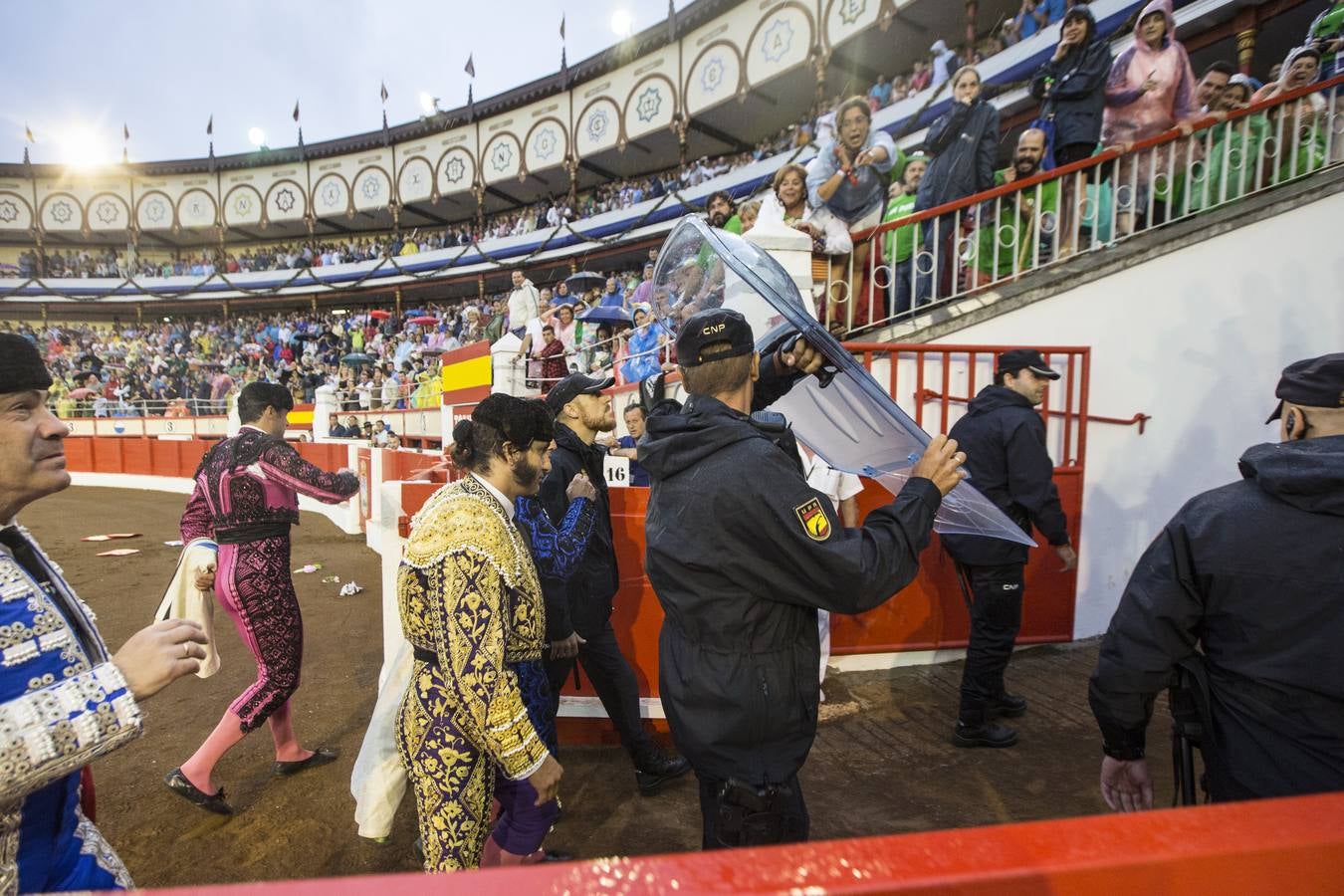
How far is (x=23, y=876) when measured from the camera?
114 cm

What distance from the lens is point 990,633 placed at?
11.2 ft

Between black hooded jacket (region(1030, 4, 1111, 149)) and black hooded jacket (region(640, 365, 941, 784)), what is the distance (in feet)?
18.2

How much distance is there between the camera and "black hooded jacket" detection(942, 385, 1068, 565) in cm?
338

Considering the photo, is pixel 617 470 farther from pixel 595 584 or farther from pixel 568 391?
pixel 595 584

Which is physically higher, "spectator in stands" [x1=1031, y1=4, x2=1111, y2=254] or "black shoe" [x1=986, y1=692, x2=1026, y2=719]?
"spectator in stands" [x1=1031, y1=4, x2=1111, y2=254]

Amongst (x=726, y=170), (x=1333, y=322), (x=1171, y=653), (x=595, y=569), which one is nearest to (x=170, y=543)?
(x=595, y=569)

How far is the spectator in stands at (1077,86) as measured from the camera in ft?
17.4

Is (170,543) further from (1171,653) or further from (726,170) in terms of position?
(726,170)

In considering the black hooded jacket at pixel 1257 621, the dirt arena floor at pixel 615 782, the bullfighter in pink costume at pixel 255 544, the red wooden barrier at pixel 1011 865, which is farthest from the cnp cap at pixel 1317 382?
the bullfighter in pink costume at pixel 255 544

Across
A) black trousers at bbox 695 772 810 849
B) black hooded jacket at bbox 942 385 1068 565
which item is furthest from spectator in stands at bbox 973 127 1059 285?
black trousers at bbox 695 772 810 849

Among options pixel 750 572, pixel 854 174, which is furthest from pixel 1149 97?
pixel 750 572

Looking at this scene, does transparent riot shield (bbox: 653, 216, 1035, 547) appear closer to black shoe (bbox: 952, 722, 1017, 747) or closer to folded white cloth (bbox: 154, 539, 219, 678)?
black shoe (bbox: 952, 722, 1017, 747)

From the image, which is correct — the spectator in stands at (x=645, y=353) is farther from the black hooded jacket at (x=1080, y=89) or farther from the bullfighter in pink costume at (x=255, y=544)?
the black hooded jacket at (x=1080, y=89)

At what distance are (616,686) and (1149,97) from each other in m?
6.23
